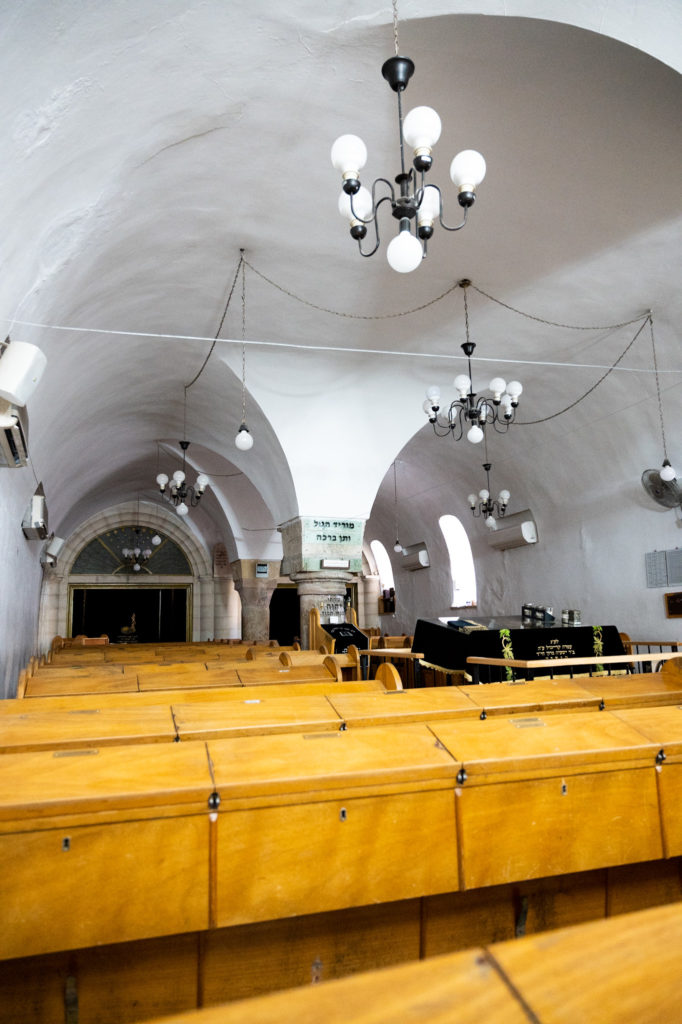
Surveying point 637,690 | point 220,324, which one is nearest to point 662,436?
point 220,324

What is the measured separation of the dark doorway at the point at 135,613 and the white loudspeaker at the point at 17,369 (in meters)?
14.2

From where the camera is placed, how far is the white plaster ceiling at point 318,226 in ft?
10.5

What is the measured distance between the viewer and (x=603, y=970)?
3.34 feet

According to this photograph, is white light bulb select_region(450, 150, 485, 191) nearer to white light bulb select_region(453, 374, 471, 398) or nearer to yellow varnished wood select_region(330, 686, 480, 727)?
yellow varnished wood select_region(330, 686, 480, 727)

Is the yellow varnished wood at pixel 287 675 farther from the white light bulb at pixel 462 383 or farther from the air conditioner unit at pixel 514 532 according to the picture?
the air conditioner unit at pixel 514 532

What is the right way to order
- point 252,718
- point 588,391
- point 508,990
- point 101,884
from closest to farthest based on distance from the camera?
point 508,990
point 101,884
point 252,718
point 588,391

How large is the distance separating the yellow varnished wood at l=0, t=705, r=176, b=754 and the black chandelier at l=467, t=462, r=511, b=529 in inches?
294

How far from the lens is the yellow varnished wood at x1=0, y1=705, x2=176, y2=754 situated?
2.24 meters

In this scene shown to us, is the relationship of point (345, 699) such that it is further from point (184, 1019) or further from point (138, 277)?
point (138, 277)

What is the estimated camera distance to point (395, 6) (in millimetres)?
3232

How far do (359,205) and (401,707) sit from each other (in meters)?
2.54

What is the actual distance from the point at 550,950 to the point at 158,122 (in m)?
4.14

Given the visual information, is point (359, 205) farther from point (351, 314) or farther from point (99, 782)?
point (351, 314)

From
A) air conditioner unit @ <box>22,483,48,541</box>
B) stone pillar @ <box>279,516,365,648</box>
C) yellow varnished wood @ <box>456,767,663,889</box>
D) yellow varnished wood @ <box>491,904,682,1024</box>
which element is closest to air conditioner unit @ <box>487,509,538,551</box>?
stone pillar @ <box>279,516,365,648</box>
